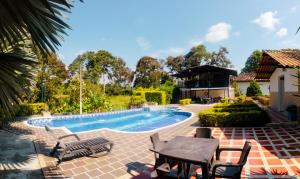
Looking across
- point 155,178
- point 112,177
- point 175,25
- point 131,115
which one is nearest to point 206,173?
point 155,178

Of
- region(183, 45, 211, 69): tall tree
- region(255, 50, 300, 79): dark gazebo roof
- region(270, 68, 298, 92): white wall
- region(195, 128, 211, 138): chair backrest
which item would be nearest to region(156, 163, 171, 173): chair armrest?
region(195, 128, 211, 138): chair backrest

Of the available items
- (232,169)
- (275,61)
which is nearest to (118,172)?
(232,169)

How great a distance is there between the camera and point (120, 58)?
54.8m

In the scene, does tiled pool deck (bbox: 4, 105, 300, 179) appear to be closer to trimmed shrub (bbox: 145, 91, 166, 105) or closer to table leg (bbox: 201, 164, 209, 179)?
table leg (bbox: 201, 164, 209, 179)

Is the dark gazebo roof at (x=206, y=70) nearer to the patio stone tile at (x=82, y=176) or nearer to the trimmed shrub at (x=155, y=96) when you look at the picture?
the trimmed shrub at (x=155, y=96)

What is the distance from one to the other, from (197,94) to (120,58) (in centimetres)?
2669

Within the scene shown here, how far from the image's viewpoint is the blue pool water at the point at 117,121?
50.6ft

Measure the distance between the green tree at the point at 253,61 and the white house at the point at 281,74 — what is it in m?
41.5

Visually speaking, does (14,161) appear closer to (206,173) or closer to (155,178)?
(155,178)

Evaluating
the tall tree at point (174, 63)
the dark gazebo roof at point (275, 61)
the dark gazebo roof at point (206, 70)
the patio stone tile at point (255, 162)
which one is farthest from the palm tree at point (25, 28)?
the tall tree at point (174, 63)

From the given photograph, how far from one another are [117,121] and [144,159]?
40.6 ft

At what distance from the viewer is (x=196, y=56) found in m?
52.3

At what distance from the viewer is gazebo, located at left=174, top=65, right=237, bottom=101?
31016 mm

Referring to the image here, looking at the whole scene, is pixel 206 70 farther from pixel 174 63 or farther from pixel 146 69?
pixel 174 63
